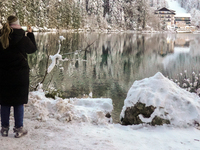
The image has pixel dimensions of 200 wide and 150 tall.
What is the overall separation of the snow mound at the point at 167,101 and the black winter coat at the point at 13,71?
251 cm

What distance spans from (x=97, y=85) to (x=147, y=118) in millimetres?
8260

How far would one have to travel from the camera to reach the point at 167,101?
4.85 m

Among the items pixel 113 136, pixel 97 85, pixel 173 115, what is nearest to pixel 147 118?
pixel 173 115

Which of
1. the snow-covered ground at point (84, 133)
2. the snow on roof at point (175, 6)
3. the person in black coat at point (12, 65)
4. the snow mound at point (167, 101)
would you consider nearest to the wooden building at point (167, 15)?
the snow on roof at point (175, 6)

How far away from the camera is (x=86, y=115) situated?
4.61m

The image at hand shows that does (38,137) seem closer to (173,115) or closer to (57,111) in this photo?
(57,111)

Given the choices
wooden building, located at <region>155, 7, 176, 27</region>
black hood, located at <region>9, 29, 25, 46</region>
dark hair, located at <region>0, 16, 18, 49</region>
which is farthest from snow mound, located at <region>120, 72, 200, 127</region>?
wooden building, located at <region>155, 7, 176, 27</region>

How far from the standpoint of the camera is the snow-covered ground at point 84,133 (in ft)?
10.8

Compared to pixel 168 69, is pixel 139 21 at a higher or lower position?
higher

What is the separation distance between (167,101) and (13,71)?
9.93ft

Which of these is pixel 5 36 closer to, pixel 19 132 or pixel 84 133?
pixel 19 132

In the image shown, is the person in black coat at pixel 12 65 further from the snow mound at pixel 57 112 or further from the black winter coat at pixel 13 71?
the snow mound at pixel 57 112

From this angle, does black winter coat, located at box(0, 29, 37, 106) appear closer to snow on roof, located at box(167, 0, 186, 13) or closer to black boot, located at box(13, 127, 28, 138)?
black boot, located at box(13, 127, 28, 138)

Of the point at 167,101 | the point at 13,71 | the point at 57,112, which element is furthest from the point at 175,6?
the point at 13,71
